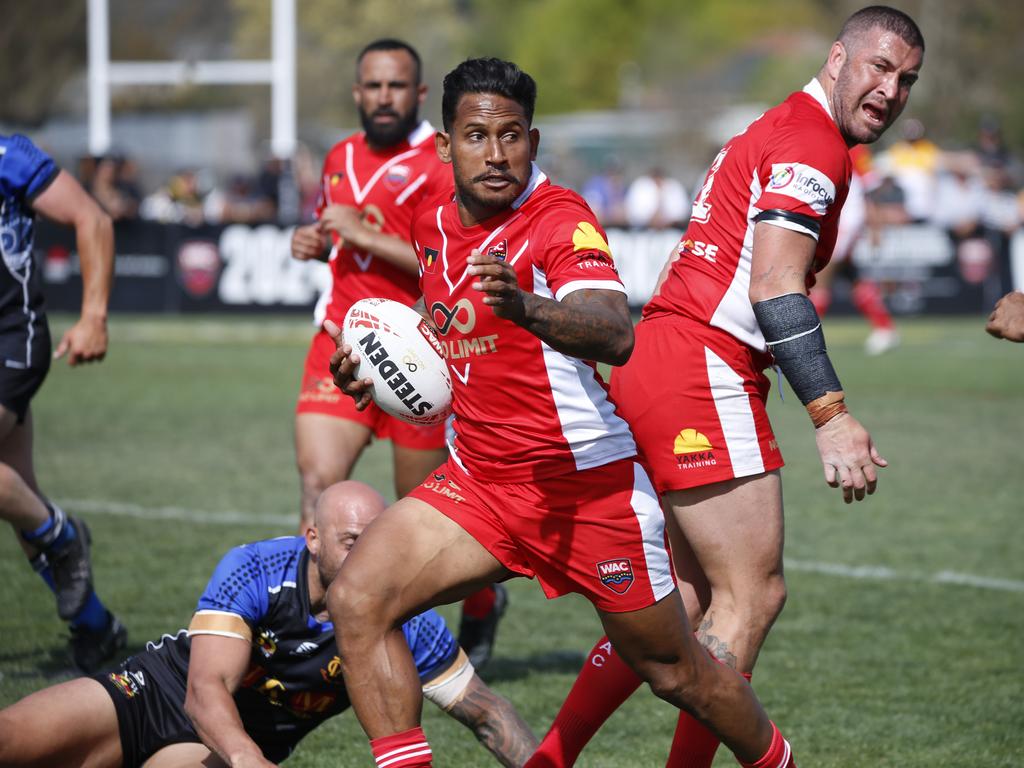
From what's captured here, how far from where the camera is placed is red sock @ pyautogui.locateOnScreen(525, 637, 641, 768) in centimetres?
461

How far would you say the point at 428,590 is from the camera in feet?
13.5

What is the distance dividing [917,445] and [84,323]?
316 inches

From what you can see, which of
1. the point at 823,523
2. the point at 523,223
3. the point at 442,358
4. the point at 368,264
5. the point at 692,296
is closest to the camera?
the point at 523,223

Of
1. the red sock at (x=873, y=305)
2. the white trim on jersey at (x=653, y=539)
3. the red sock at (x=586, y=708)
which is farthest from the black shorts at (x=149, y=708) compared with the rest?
the red sock at (x=873, y=305)

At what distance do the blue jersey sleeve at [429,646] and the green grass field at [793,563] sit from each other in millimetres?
744

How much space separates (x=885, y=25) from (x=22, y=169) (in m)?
3.51

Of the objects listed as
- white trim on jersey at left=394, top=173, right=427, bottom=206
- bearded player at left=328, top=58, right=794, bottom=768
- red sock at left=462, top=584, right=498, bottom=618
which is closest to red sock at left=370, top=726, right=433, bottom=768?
bearded player at left=328, top=58, right=794, bottom=768

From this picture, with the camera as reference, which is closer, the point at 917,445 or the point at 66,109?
the point at 917,445

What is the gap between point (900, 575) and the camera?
812 centimetres

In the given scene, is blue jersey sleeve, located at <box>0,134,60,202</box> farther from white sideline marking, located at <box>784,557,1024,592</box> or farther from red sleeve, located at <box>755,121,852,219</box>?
white sideline marking, located at <box>784,557,1024,592</box>

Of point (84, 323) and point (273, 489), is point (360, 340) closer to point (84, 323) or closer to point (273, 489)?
point (84, 323)

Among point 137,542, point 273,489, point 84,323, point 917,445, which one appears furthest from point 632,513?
point 917,445

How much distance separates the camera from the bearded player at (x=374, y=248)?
663 cm

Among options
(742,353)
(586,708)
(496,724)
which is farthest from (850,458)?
(496,724)
